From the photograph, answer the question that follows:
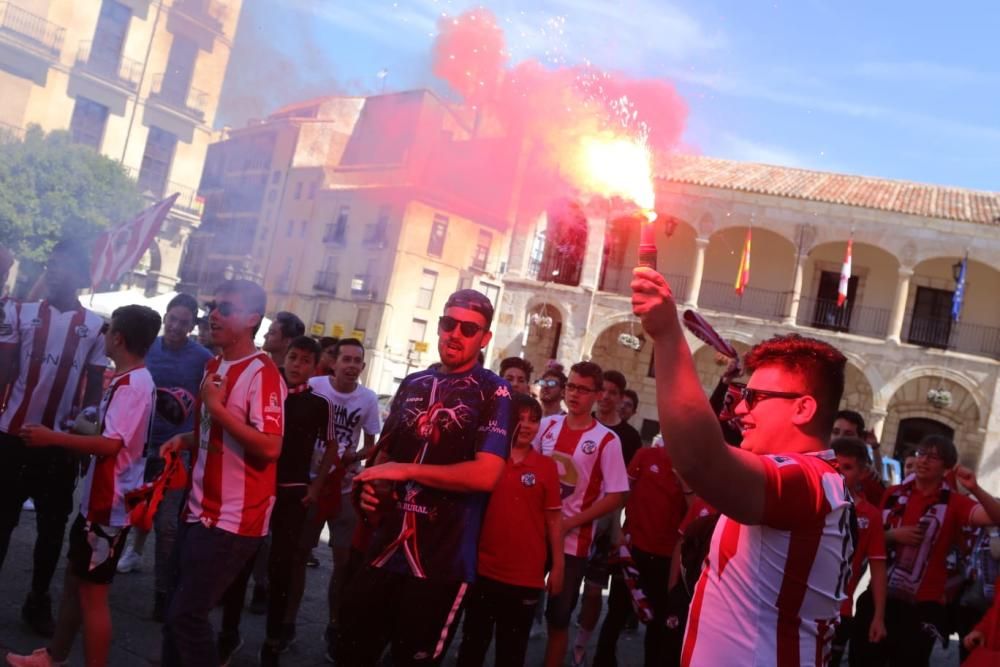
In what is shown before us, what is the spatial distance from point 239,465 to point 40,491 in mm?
1683

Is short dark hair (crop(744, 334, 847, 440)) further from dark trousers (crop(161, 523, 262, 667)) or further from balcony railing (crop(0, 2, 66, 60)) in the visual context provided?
balcony railing (crop(0, 2, 66, 60))

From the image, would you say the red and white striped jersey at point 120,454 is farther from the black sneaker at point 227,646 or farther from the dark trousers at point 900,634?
the dark trousers at point 900,634

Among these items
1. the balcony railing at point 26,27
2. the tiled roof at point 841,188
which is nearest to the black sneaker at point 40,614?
the balcony railing at point 26,27

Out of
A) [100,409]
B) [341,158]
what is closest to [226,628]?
[100,409]

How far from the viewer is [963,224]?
93.8 ft

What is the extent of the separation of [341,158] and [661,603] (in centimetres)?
1011

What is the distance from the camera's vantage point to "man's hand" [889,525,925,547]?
6246mm

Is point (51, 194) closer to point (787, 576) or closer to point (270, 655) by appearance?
point (270, 655)

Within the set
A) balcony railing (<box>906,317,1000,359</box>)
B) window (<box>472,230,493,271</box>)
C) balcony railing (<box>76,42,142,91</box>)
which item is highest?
balcony railing (<box>906,317,1000,359</box>)

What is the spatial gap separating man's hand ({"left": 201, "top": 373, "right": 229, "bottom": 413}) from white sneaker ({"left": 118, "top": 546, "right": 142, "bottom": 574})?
11.1ft

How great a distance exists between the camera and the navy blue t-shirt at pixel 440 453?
141 inches

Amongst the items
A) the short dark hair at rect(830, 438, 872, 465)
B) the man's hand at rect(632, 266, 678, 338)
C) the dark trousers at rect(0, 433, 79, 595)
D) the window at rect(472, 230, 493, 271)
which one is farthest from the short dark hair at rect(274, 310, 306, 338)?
the window at rect(472, 230, 493, 271)

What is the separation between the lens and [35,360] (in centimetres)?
523

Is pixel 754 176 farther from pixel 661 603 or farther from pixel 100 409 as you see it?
pixel 100 409
